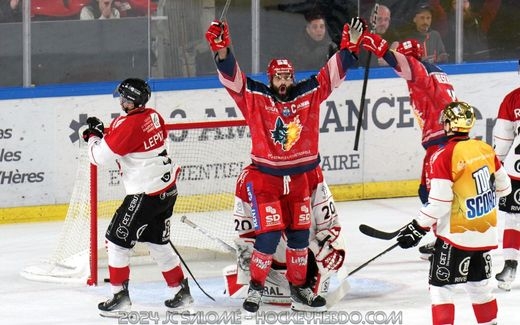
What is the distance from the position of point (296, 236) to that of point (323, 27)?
132 inches

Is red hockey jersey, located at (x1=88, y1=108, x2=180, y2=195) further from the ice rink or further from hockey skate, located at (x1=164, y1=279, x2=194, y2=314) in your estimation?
the ice rink

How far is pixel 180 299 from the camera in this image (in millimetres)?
7477

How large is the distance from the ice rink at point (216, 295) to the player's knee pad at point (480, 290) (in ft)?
2.14

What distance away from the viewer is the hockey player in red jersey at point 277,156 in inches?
293

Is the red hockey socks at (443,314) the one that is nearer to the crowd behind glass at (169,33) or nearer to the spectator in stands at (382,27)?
the crowd behind glass at (169,33)

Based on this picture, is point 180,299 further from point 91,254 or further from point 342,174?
point 342,174

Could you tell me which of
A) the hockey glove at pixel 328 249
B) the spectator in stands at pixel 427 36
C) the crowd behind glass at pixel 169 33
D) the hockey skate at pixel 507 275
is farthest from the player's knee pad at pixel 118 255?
the spectator in stands at pixel 427 36

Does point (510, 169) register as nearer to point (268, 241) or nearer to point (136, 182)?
point (268, 241)

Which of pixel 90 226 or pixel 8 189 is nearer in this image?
pixel 90 226

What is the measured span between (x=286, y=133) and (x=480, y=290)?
135 centimetres

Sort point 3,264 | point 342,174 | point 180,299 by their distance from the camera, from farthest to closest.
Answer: point 342,174 → point 3,264 → point 180,299

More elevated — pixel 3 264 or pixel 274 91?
pixel 274 91

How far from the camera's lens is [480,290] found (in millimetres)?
6676

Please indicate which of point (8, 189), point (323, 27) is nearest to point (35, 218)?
point (8, 189)
